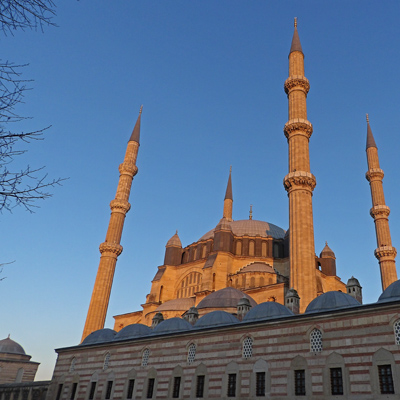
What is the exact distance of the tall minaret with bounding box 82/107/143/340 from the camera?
33344 millimetres

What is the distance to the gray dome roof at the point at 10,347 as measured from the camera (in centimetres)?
3578

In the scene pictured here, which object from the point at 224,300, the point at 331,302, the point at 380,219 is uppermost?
the point at 380,219

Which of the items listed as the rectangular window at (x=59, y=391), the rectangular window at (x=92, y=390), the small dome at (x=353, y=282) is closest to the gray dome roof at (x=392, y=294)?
A: the small dome at (x=353, y=282)

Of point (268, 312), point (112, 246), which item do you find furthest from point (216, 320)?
point (112, 246)

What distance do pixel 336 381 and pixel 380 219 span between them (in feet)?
74.1

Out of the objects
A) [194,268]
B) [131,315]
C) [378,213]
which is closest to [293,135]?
[378,213]

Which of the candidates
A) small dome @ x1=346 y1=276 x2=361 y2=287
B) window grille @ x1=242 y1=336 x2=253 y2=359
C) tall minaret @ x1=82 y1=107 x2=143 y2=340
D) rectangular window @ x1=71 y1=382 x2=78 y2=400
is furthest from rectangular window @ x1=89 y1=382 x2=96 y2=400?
small dome @ x1=346 y1=276 x2=361 y2=287

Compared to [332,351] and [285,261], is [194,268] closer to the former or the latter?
[285,261]

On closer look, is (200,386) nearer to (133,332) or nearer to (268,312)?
(268,312)

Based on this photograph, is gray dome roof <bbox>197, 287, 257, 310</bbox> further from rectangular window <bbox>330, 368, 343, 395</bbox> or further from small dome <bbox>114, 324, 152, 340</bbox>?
rectangular window <bbox>330, 368, 343, 395</bbox>

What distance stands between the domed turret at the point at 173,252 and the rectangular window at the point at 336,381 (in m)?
27.6

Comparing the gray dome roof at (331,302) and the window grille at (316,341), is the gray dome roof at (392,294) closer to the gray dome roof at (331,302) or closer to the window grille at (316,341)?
the gray dome roof at (331,302)

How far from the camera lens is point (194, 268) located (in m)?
38.8

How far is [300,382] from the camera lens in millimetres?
13992
